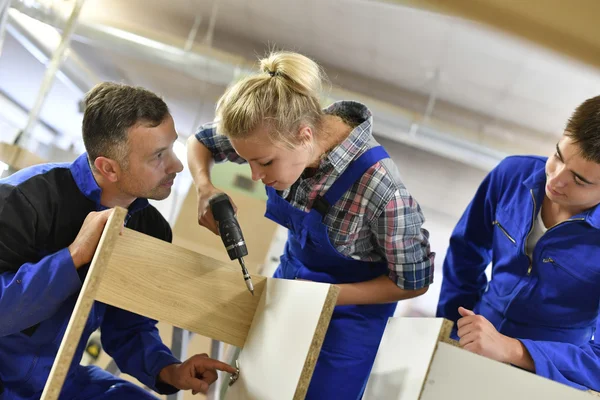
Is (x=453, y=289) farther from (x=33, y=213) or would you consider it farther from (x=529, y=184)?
(x=33, y=213)

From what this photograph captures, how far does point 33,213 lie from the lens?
1377 millimetres

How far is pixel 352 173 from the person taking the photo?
57.1 inches

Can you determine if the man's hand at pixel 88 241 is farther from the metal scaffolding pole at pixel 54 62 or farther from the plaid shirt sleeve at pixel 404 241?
the metal scaffolding pole at pixel 54 62

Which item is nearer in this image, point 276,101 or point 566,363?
point 566,363

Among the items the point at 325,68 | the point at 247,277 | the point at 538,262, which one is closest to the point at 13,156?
the point at 247,277

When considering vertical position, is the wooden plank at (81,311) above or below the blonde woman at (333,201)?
below

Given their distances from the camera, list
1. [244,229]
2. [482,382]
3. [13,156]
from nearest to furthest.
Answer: [482,382] → [13,156] → [244,229]

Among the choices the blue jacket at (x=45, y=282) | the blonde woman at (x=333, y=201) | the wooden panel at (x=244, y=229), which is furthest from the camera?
the wooden panel at (x=244, y=229)

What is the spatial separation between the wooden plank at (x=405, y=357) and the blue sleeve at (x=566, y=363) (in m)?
0.25

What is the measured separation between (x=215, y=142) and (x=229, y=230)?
420mm

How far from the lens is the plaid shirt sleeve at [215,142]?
1.75 m

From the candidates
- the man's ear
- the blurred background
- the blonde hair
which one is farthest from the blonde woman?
the blurred background

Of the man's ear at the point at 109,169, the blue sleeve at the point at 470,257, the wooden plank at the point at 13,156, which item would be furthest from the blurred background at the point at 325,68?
the man's ear at the point at 109,169

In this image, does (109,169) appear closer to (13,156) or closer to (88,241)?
(88,241)
